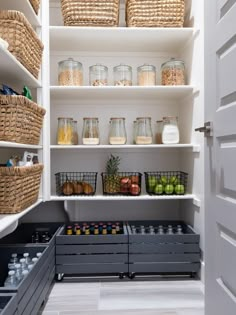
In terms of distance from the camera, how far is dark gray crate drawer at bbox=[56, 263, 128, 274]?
1910mm

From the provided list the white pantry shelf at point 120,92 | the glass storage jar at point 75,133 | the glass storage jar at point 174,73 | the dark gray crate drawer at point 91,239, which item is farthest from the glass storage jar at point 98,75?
the dark gray crate drawer at point 91,239

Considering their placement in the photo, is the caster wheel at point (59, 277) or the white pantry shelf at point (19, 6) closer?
the white pantry shelf at point (19, 6)

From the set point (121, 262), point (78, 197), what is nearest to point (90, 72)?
point (78, 197)

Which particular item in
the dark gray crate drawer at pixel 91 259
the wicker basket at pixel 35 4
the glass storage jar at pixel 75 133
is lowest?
the dark gray crate drawer at pixel 91 259

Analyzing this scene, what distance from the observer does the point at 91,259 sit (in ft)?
6.29

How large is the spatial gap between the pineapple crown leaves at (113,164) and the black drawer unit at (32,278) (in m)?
0.70

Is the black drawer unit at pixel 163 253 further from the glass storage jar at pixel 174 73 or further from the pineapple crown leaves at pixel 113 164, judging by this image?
the glass storage jar at pixel 174 73

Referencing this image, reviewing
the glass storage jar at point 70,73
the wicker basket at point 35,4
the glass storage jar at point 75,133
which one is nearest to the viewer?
the wicker basket at point 35,4

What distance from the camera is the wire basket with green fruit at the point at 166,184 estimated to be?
2096 millimetres

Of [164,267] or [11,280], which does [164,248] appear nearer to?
[164,267]

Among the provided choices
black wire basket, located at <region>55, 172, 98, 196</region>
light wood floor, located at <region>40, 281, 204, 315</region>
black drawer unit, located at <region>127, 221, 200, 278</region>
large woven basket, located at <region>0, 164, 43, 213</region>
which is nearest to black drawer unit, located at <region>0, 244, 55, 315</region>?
light wood floor, located at <region>40, 281, 204, 315</region>

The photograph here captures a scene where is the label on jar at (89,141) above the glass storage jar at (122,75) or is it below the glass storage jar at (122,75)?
below

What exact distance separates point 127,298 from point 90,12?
1.82m

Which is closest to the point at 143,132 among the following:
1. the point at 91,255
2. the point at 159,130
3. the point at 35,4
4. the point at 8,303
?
the point at 159,130
